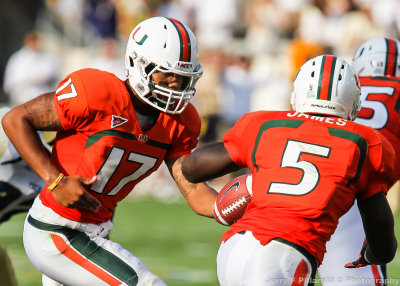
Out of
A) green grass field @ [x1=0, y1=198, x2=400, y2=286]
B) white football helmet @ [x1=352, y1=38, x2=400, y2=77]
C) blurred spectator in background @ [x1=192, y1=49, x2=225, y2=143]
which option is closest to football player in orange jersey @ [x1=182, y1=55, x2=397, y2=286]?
white football helmet @ [x1=352, y1=38, x2=400, y2=77]

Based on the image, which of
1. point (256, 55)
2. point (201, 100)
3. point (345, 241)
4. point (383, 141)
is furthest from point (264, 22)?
point (383, 141)

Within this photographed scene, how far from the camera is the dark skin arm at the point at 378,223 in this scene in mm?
3625

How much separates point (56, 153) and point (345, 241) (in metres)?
1.72

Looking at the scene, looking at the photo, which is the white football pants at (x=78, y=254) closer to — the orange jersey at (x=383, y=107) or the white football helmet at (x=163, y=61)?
the white football helmet at (x=163, y=61)

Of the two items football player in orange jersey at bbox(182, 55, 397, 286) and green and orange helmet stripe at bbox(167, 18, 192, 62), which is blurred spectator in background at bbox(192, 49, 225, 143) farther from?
football player in orange jersey at bbox(182, 55, 397, 286)

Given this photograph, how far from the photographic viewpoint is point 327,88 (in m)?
3.72

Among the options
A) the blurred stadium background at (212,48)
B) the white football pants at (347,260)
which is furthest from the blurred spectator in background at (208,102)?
the white football pants at (347,260)

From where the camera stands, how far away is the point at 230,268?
3547mm

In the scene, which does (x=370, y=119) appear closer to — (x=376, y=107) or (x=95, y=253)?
(x=376, y=107)

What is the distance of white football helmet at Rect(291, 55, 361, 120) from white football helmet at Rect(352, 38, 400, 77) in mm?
1454

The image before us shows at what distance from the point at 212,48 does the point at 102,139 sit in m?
9.62

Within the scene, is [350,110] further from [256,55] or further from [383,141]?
[256,55]

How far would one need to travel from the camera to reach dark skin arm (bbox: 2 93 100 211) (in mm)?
3969

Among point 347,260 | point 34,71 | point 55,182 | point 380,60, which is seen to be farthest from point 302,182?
point 34,71
